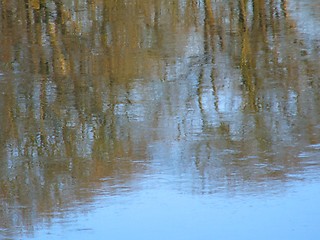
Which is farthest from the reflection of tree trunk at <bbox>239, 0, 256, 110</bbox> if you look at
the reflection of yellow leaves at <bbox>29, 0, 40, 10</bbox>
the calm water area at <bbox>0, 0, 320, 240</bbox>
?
the reflection of yellow leaves at <bbox>29, 0, 40, 10</bbox>

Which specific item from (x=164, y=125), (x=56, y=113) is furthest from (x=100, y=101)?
(x=164, y=125)

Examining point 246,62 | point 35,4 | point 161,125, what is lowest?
point 161,125

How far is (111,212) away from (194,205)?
51cm

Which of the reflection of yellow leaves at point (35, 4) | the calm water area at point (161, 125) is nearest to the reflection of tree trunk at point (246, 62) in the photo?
the calm water area at point (161, 125)

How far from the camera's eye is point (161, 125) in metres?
6.72

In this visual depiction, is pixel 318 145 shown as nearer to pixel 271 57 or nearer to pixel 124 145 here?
pixel 124 145

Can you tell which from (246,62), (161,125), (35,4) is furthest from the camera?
(35,4)

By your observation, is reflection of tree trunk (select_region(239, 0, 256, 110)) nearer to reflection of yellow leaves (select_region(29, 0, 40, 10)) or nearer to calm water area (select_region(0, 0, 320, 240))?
calm water area (select_region(0, 0, 320, 240))

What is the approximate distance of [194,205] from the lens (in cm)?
510

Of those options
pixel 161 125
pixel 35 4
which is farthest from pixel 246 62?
pixel 35 4

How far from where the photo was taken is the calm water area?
496 centimetres

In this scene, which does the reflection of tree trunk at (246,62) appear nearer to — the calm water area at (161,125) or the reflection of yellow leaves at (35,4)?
the calm water area at (161,125)

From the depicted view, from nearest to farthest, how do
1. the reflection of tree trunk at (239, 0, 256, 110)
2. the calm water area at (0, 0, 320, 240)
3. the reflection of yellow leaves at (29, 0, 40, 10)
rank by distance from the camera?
the calm water area at (0, 0, 320, 240) < the reflection of tree trunk at (239, 0, 256, 110) < the reflection of yellow leaves at (29, 0, 40, 10)

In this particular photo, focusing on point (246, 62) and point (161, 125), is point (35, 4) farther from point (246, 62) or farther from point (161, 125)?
point (161, 125)
